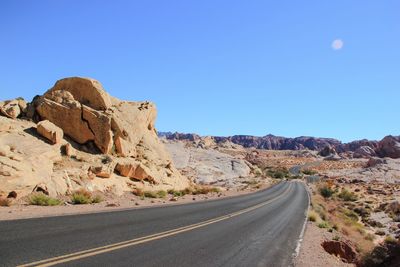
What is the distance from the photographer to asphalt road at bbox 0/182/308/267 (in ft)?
25.7

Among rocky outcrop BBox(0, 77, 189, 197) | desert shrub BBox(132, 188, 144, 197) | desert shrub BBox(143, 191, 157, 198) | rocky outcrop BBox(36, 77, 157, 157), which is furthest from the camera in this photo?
rocky outcrop BBox(36, 77, 157, 157)

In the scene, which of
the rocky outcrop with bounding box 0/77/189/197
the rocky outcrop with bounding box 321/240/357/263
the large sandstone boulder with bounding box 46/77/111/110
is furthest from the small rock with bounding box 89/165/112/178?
the rocky outcrop with bounding box 321/240/357/263

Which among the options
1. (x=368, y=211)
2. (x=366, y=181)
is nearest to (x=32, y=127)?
(x=368, y=211)

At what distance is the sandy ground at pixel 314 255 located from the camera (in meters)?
11.4

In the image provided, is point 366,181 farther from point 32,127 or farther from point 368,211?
point 32,127

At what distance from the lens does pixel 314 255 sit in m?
12.7

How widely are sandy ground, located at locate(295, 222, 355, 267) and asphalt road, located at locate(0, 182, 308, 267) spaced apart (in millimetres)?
374

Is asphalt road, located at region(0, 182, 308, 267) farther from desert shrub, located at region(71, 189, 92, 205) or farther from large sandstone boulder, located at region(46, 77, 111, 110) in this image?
large sandstone boulder, located at region(46, 77, 111, 110)

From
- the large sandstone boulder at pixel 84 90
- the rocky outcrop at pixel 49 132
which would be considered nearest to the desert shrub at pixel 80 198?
the rocky outcrop at pixel 49 132

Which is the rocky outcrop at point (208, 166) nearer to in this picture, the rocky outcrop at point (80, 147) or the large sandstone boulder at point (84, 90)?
the rocky outcrop at point (80, 147)

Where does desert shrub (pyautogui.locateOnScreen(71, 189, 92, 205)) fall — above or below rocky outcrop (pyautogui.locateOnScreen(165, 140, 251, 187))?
below

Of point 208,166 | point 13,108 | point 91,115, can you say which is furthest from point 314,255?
point 208,166

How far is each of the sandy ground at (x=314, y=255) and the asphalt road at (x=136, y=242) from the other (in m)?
0.37

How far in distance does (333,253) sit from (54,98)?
22.9m
